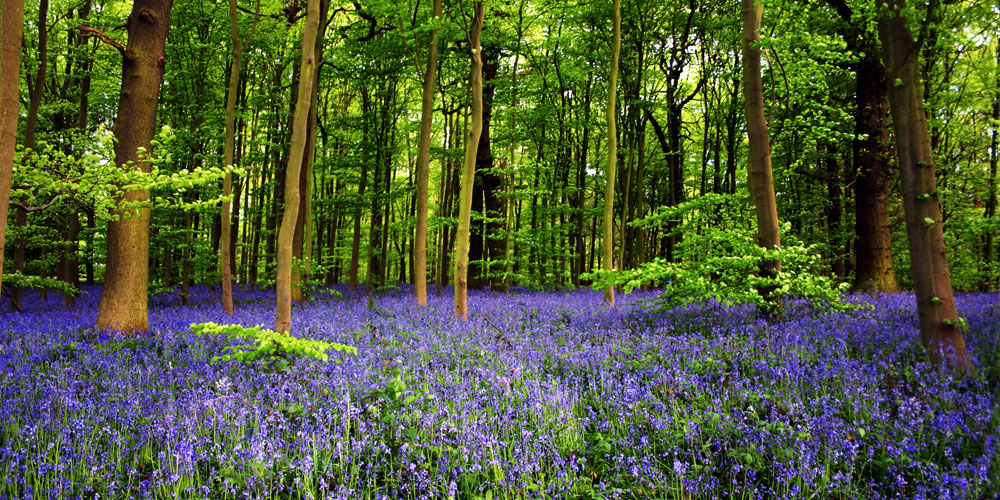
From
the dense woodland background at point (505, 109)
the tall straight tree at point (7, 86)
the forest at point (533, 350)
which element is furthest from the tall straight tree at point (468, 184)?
the tall straight tree at point (7, 86)

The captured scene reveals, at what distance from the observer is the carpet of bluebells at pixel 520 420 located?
2971 mm

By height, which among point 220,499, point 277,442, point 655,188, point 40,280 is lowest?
point 220,499

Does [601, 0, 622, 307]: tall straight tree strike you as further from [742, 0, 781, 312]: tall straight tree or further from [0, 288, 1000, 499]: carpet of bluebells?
[0, 288, 1000, 499]: carpet of bluebells

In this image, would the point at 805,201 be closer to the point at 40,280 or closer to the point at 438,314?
the point at 438,314

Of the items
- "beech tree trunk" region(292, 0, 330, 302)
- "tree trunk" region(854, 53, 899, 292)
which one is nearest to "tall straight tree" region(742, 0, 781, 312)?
"tree trunk" region(854, 53, 899, 292)

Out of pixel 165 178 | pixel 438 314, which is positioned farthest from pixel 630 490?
pixel 438 314

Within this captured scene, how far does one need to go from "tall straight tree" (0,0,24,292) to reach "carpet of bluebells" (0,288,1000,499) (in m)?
1.67

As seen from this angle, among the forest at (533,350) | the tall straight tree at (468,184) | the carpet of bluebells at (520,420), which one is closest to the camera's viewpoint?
the carpet of bluebells at (520,420)

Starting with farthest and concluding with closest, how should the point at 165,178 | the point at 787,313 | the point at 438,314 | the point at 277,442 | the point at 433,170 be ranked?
the point at 433,170 → the point at 438,314 → the point at 787,313 → the point at 165,178 → the point at 277,442

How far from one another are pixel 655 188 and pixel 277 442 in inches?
1194

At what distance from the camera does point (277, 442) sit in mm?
3396

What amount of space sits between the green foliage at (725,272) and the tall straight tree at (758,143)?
27cm

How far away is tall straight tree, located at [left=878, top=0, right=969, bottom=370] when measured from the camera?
15.1ft

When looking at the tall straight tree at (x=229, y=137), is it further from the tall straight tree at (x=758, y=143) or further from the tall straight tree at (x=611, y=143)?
the tall straight tree at (x=758, y=143)
